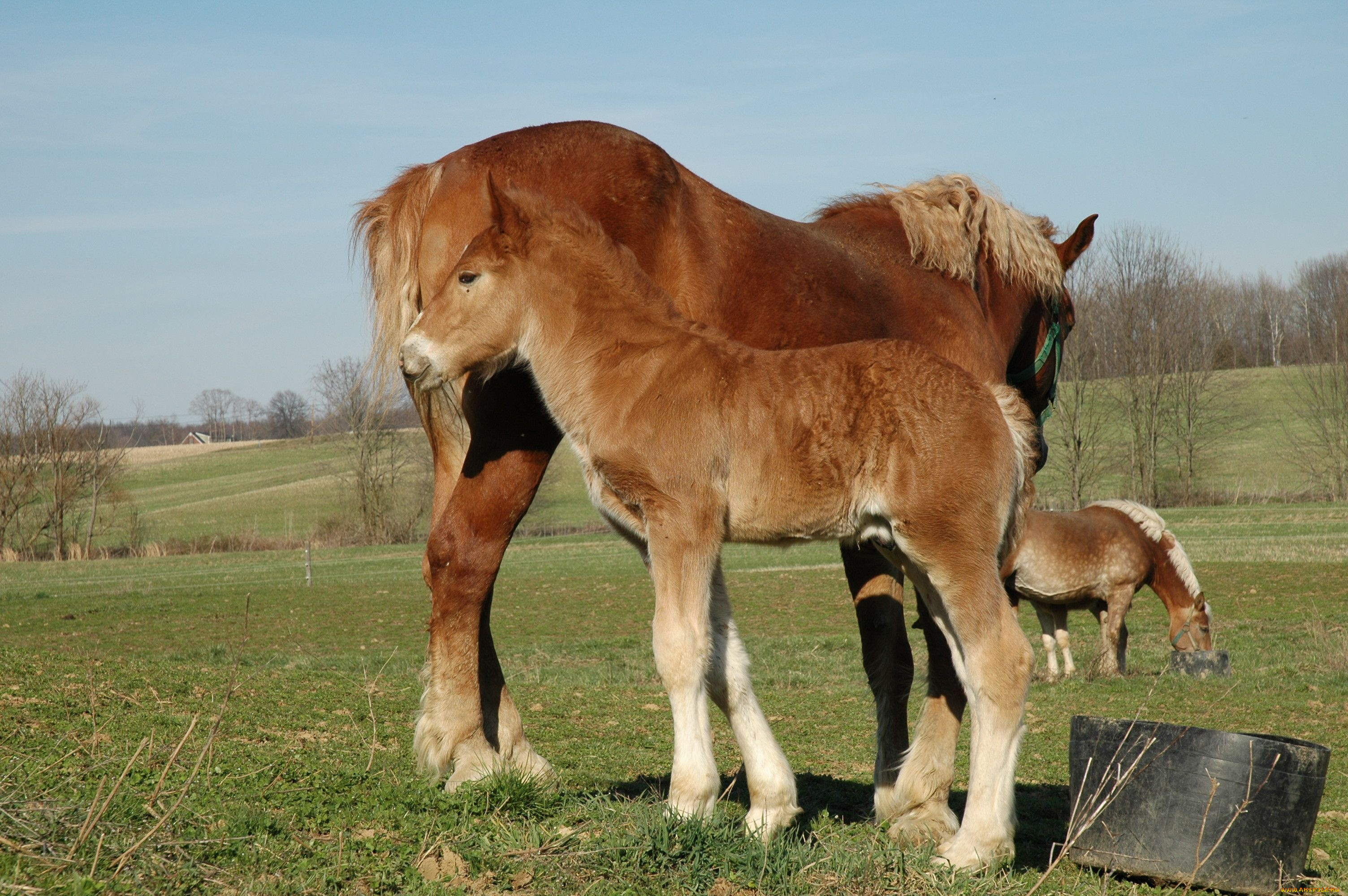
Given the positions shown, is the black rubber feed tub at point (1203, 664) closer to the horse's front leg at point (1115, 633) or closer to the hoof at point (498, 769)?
the horse's front leg at point (1115, 633)

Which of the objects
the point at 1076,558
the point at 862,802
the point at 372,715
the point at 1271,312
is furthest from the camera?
the point at 1271,312

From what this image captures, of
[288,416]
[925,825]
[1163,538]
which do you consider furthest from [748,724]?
[288,416]

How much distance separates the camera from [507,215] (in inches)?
163

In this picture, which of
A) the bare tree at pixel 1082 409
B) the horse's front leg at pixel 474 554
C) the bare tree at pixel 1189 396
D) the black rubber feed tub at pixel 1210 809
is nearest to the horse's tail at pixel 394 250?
the horse's front leg at pixel 474 554

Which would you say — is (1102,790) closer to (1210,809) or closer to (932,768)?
(1210,809)

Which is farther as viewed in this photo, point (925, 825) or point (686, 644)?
point (925, 825)

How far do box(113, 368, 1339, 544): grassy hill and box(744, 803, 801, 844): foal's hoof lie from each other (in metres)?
29.3

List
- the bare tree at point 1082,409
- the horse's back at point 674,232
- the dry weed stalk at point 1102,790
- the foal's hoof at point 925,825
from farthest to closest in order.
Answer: the bare tree at point 1082,409 → the horse's back at point 674,232 → the foal's hoof at point 925,825 → the dry weed stalk at point 1102,790

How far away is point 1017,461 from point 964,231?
2036 mm

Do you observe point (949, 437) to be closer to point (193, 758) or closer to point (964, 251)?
point (964, 251)

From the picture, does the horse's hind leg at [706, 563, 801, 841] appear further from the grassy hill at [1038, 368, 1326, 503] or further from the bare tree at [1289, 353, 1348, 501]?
the bare tree at [1289, 353, 1348, 501]

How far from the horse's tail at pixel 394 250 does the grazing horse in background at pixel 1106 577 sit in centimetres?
874

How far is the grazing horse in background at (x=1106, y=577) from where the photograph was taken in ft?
39.5

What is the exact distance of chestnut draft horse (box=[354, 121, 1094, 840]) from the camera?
4746 millimetres
